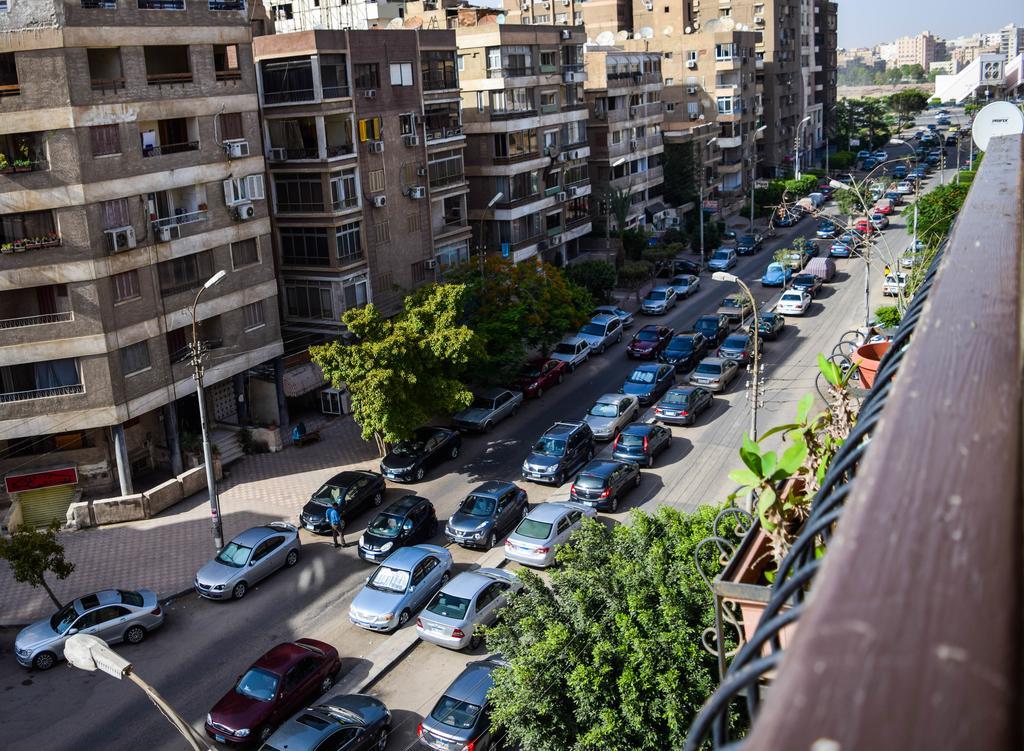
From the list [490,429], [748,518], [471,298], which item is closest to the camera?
[748,518]

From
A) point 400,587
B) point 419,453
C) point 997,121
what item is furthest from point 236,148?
point 997,121

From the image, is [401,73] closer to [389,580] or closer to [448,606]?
[389,580]

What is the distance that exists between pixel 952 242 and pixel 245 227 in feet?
113

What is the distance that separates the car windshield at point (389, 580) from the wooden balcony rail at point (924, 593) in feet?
79.7

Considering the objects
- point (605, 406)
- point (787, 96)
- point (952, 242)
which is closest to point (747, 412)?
point (605, 406)

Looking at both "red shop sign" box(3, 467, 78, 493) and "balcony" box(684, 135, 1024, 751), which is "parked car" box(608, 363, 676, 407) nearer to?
"red shop sign" box(3, 467, 78, 493)

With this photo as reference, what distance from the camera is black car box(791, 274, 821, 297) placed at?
5700cm

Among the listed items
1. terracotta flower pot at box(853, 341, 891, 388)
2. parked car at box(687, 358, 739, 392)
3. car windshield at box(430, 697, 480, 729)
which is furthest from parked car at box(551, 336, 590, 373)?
terracotta flower pot at box(853, 341, 891, 388)

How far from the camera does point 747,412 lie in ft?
133

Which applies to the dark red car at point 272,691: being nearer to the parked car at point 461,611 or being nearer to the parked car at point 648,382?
the parked car at point 461,611

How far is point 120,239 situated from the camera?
32.7 metres

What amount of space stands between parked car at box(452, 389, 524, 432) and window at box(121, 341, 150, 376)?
463 inches

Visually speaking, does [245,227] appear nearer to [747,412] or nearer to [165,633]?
[165,633]

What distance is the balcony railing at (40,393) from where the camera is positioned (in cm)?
3212
